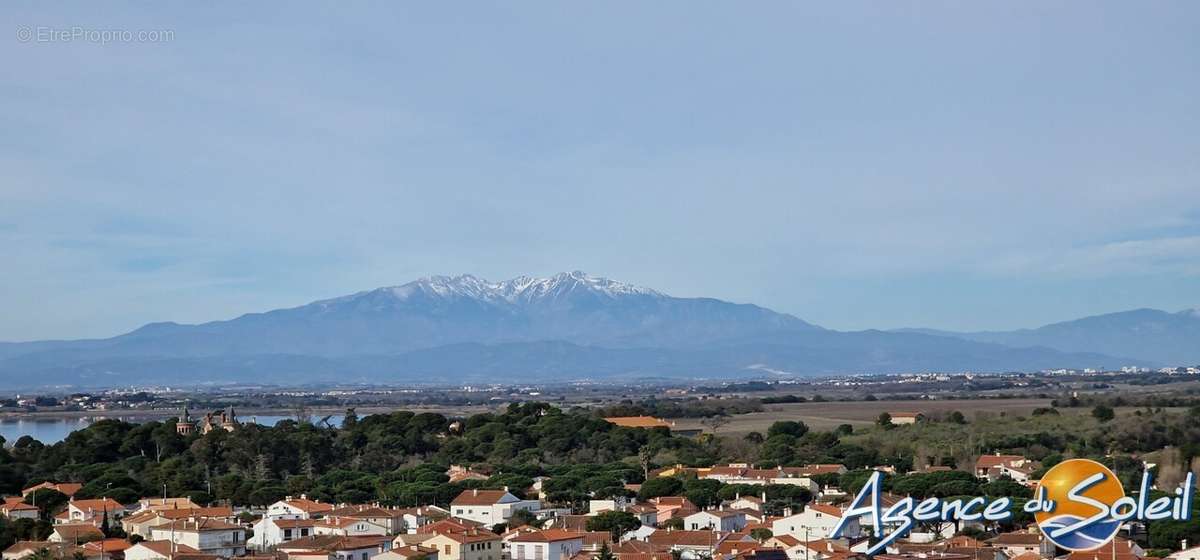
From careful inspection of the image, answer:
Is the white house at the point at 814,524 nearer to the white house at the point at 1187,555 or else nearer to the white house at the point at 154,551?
the white house at the point at 1187,555

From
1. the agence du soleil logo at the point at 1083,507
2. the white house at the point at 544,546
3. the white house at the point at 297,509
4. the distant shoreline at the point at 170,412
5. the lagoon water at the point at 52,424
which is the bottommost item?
the white house at the point at 544,546

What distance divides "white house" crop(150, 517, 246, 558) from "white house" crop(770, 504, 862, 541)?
42.9ft

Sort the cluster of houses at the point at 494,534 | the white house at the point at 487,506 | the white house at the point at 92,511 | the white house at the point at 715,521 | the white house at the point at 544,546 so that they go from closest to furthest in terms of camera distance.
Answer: the cluster of houses at the point at 494,534 → the white house at the point at 544,546 → the white house at the point at 715,521 → the white house at the point at 92,511 → the white house at the point at 487,506

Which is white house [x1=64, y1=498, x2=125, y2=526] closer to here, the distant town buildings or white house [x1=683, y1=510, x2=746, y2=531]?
white house [x1=683, y1=510, x2=746, y2=531]

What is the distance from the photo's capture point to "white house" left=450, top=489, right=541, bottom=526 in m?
43.4

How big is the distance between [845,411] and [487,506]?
69787mm

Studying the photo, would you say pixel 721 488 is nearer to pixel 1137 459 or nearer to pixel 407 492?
pixel 407 492

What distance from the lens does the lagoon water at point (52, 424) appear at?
4190 inches

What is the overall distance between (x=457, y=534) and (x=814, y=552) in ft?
26.8

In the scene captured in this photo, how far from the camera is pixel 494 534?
122 feet

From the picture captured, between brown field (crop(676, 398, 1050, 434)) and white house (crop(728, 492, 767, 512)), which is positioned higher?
brown field (crop(676, 398, 1050, 434))

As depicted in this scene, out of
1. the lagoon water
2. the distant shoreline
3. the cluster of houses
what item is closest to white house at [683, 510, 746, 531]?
the cluster of houses

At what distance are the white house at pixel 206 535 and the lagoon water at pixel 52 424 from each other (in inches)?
2409

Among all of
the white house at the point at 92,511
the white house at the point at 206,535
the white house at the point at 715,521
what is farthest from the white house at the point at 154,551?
the white house at the point at 715,521
